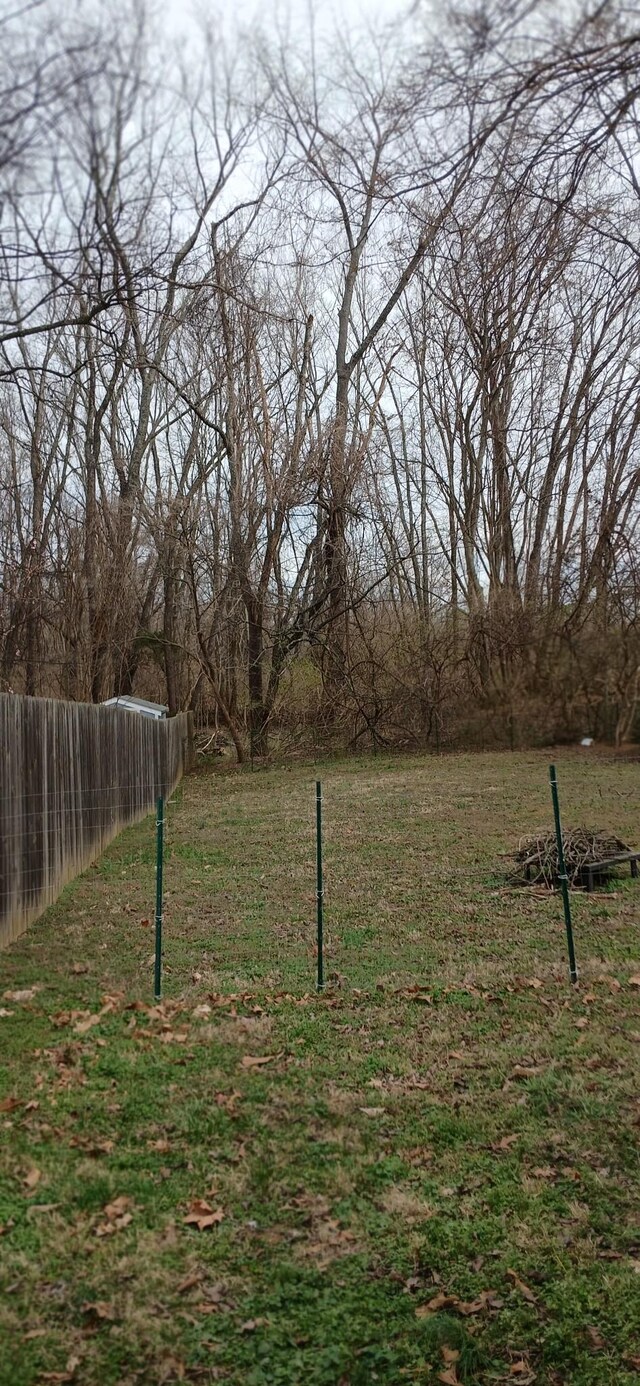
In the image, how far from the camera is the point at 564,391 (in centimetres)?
2145

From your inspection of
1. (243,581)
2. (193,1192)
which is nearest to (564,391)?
(243,581)

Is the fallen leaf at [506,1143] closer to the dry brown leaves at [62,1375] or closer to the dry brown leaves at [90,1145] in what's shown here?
the dry brown leaves at [90,1145]

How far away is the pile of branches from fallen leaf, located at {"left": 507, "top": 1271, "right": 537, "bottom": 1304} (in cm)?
609

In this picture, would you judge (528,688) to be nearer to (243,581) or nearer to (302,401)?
(243,581)

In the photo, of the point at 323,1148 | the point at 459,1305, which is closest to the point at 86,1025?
the point at 323,1148

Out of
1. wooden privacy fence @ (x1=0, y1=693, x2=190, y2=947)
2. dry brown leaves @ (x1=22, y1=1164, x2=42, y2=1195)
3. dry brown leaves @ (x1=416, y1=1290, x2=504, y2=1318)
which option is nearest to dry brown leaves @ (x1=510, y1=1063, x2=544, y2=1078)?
dry brown leaves @ (x1=416, y1=1290, x2=504, y2=1318)

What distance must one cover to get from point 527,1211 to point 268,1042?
84.0 inches

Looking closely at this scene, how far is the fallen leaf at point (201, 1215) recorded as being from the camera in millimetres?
3812

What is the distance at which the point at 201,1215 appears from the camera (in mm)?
3869

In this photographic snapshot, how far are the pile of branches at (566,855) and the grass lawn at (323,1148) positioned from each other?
0.67 m

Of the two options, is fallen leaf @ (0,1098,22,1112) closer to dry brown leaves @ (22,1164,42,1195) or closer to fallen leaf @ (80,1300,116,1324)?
dry brown leaves @ (22,1164,42,1195)

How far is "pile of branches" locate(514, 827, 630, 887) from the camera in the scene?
380 inches

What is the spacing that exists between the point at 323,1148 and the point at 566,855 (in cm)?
585

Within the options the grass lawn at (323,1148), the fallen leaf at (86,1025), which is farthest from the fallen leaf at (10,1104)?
the fallen leaf at (86,1025)
